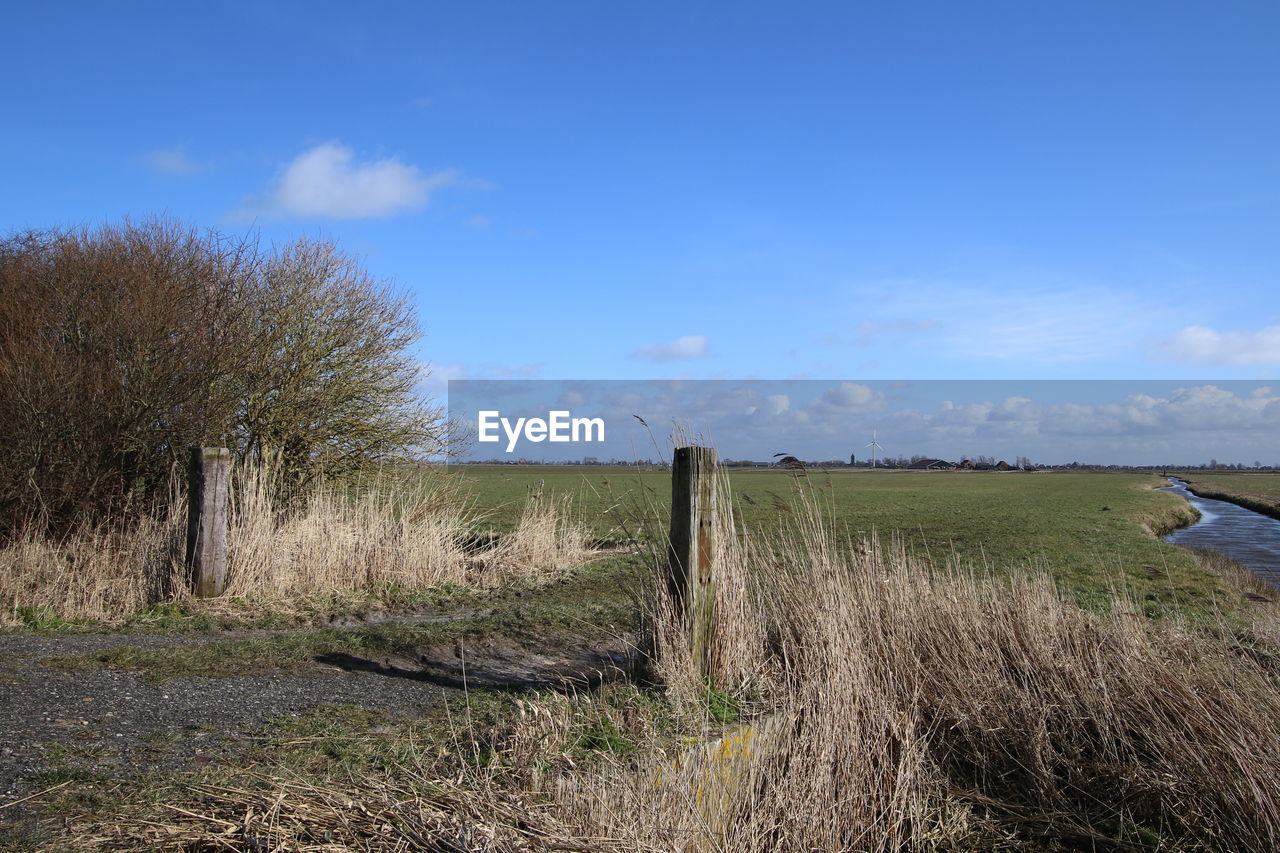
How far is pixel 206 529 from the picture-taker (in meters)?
9.18

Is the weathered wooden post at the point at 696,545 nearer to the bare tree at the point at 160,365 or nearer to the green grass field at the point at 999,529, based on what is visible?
the green grass field at the point at 999,529

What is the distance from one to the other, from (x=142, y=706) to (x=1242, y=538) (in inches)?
1191

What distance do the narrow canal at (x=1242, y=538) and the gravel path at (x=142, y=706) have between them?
16564 millimetres

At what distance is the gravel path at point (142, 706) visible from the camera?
4.29 metres

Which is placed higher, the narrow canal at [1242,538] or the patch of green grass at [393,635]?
the patch of green grass at [393,635]

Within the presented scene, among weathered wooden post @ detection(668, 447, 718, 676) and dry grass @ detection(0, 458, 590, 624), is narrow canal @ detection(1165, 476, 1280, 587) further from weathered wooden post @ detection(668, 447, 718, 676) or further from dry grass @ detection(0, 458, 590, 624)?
weathered wooden post @ detection(668, 447, 718, 676)

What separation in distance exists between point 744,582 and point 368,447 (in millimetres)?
11357

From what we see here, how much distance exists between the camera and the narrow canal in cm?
1975

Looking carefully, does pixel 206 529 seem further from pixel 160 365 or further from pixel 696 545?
pixel 696 545

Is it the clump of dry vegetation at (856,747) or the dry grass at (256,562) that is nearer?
the clump of dry vegetation at (856,747)

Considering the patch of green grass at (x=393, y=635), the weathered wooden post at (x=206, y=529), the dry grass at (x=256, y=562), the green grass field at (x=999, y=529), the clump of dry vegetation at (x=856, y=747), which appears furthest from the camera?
the weathered wooden post at (x=206, y=529)

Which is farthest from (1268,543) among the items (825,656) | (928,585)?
(825,656)

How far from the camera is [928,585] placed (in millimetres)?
6824

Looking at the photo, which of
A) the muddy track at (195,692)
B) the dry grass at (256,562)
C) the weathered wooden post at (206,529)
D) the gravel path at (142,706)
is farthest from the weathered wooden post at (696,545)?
the weathered wooden post at (206,529)
